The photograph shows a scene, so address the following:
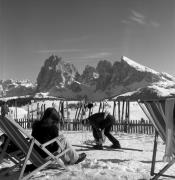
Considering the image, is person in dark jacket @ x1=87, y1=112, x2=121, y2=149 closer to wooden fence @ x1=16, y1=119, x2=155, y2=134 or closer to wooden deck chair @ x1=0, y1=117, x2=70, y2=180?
wooden deck chair @ x1=0, y1=117, x2=70, y2=180

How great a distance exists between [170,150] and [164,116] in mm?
441

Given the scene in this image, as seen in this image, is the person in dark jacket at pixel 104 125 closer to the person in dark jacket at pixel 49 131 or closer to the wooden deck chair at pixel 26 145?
the person in dark jacket at pixel 49 131

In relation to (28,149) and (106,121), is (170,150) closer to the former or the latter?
(28,149)

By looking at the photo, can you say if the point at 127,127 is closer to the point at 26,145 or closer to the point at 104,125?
the point at 104,125

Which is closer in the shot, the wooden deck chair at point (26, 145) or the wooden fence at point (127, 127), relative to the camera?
the wooden deck chair at point (26, 145)

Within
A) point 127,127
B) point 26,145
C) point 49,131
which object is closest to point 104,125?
point 49,131

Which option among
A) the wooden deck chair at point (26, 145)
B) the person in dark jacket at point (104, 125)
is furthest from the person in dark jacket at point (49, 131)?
the person in dark jacket at point (104, 125)

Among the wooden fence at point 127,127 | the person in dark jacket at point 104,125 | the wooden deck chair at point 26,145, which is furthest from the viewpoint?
the wooden fence at point 127,127

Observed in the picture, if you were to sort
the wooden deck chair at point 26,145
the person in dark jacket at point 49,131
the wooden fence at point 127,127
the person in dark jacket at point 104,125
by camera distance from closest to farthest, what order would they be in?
1. the wooden deck chair at point 26,145
2. the person in dark jacket at point 49,131
3. the person in dark jacket at point 104,125
4. the wooden fence at point 127,127

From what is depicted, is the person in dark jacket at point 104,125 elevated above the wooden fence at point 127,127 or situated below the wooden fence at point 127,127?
above

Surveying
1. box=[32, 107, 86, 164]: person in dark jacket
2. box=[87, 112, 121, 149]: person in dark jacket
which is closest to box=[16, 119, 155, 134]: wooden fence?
box=[87, 112, 121, 149]: person in dark jacket

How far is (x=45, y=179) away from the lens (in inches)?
152

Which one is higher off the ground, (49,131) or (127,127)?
(49,131)

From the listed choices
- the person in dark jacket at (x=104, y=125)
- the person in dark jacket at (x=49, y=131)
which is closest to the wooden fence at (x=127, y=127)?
the person in dark jacket at (x=104, y=125)
